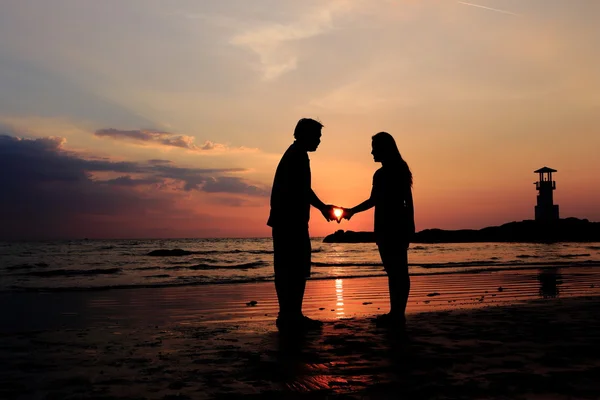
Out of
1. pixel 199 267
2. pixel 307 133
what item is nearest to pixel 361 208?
pixel 307 133

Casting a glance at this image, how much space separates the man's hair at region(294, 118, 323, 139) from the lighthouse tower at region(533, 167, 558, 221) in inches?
2681

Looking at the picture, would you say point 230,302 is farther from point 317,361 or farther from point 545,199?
point 545,199

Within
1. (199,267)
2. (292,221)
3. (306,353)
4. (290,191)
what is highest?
(290,191)

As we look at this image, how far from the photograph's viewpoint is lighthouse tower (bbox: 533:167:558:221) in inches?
2650

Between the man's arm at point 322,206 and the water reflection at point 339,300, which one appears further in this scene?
the water reflection at point 339,300

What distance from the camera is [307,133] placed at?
6723 mm

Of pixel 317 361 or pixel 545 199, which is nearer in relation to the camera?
pixel 317 361

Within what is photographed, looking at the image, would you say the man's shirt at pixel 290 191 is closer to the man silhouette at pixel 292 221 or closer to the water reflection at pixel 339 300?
the man silhouette at pixel 292 221

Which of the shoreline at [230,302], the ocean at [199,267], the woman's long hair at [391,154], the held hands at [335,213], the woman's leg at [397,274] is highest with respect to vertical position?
the woman's long hair at [391,154]

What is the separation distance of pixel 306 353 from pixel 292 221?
2241 mm

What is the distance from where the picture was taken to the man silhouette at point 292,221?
6586mm

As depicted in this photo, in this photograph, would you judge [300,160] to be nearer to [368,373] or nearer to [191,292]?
[368,373]

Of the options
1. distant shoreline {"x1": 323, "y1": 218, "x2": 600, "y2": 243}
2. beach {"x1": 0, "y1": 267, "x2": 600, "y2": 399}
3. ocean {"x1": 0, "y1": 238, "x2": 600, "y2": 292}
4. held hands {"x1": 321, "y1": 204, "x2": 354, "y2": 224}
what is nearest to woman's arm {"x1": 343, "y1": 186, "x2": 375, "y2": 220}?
held hands {"x1": 321, "y1": 204, "x2": 354, "y2": 224}

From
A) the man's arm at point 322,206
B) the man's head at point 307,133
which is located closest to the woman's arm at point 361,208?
the man's arm at point 322,206
